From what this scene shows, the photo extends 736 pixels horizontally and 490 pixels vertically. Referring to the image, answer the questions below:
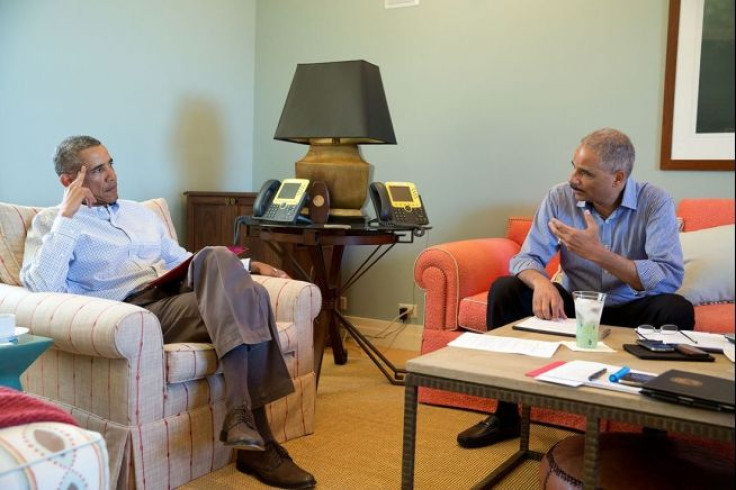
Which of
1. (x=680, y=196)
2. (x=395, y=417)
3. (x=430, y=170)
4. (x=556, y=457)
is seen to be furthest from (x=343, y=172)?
(x=556, y=457)

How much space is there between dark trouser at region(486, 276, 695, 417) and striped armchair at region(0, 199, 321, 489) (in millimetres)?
685

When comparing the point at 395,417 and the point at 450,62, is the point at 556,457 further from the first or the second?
the point at 450,62

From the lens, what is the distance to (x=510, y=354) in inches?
58.8

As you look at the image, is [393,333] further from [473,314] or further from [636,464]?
[636,464]

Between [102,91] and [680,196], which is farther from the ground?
[102,91]

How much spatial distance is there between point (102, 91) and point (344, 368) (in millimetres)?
1723

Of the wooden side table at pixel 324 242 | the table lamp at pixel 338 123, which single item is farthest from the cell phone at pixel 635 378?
the table lamp at pixel 338 123

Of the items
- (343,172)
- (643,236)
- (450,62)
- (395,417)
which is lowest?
(395,417)

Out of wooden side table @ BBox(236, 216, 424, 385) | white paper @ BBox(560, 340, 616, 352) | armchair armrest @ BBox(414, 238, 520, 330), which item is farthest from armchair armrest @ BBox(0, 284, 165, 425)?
armchair armrest @ BBox(414, 238, 520, 330)

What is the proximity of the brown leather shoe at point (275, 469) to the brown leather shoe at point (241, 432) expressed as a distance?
111 mm

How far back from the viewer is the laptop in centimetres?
109

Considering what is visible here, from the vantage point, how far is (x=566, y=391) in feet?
4.09

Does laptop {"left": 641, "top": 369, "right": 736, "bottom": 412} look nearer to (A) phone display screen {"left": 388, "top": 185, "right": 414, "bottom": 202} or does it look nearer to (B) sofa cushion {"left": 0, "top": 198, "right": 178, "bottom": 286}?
(A) phone display screen {"left": 388, "top": 185, "right": 414, "bottom": 202}

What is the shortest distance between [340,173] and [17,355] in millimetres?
1603
